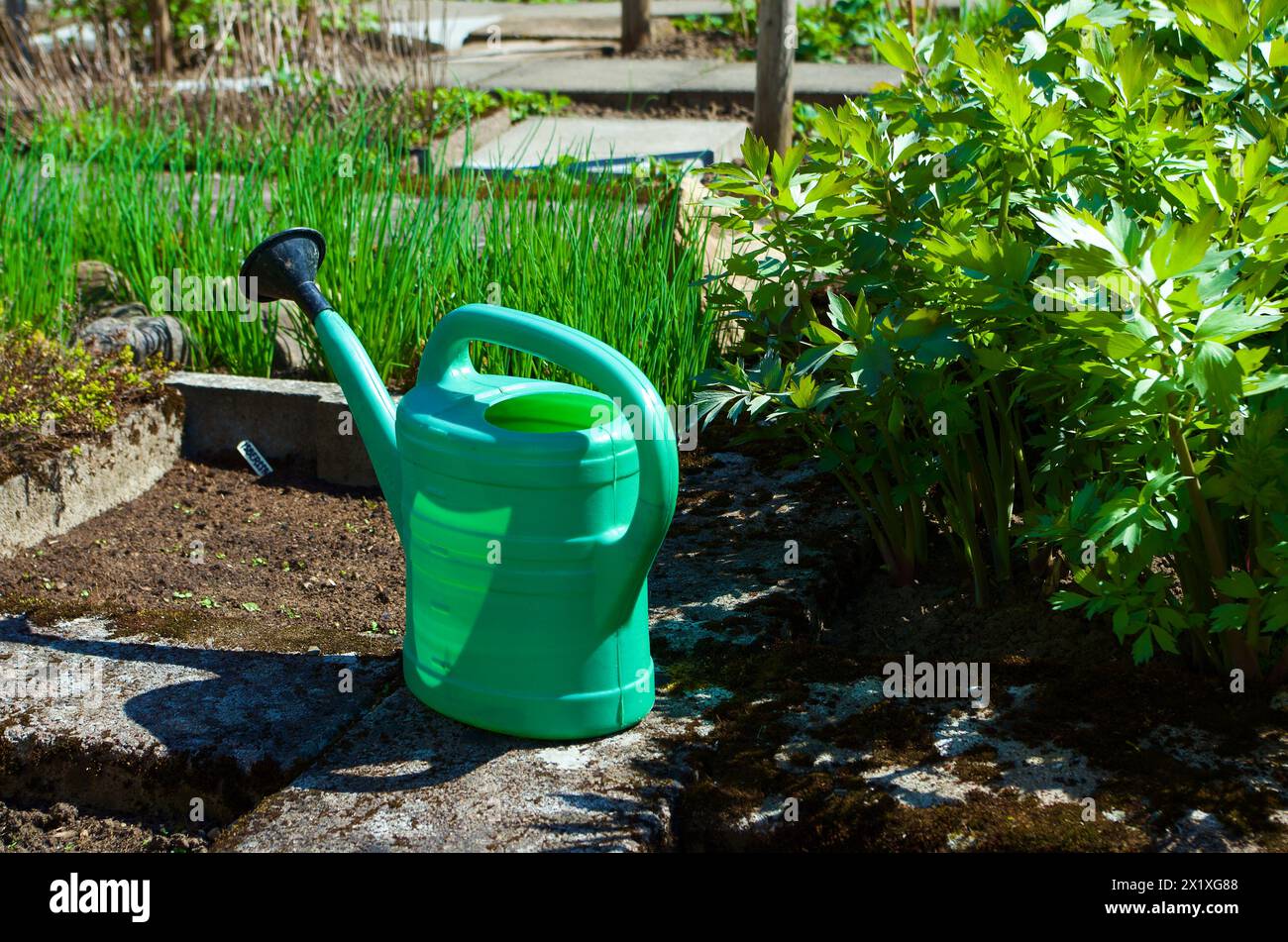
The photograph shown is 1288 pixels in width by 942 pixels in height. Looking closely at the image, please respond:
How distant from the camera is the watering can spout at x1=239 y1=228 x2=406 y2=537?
7.83 feet

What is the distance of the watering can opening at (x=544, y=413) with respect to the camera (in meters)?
2.24

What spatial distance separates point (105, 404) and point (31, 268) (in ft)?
2.18

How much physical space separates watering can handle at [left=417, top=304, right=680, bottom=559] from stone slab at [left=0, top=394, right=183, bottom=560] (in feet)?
4.89

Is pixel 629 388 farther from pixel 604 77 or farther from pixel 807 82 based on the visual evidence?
pixel 604 77

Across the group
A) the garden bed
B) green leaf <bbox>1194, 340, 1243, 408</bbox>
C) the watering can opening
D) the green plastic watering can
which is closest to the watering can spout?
the green plastic watering can

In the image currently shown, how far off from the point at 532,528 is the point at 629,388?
0.27 meters

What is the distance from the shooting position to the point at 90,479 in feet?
10.7

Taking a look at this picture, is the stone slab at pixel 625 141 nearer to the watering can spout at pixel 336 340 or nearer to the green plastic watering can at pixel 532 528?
the watering can spout at pixel 336 340

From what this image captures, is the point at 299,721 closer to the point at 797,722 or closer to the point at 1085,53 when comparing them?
the point at 797,722

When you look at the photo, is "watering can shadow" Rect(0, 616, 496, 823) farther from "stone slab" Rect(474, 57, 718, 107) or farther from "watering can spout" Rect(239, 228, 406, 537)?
"stone slab" Rect(474, 57, 718, 107)

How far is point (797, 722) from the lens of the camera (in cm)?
226

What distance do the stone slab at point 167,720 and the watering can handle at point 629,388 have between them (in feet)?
2.19

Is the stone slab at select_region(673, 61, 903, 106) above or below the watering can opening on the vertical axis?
above

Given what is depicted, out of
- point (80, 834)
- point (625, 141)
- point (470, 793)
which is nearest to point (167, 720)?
point (80, 834)
